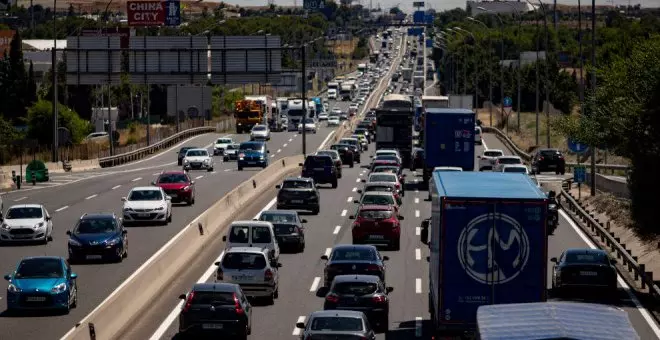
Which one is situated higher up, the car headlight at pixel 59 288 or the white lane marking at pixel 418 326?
the car headlight at pixel 59 288

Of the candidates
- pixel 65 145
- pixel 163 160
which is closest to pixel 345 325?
pixel 163 160

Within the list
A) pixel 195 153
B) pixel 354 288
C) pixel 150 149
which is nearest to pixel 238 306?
pixel 354 288

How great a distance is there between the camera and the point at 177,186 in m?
59.8

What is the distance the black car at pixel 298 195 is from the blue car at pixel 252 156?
1025 inches

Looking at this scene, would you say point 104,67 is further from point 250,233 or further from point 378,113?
point 250,233

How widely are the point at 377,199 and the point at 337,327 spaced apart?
25929 mm

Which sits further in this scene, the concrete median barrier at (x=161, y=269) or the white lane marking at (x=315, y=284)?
the white lane marking at (x=315, y=284)

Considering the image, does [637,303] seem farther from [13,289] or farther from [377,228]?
[13,289]

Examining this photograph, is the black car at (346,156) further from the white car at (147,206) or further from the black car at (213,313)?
the black car at (213,313)

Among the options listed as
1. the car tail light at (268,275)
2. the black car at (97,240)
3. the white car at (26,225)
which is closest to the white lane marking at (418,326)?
the car tail light at (268,275)

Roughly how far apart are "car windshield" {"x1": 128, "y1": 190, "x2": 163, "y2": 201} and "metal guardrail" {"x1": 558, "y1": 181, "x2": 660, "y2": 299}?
15252 mm

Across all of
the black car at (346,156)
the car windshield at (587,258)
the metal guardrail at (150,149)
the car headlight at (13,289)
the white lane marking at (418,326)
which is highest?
the car windshield at (587,258)

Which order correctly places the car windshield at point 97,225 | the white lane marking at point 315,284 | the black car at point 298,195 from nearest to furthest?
the white lane marking at point 315,284 → the car windshield at point 97,225 → the black car at point 298,195

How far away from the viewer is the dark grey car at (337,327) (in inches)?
1018
